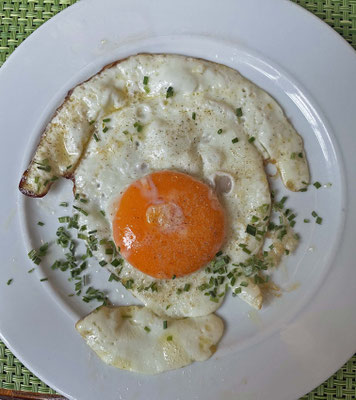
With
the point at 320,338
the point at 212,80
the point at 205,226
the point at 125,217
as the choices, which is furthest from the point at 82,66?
the point at 320,338

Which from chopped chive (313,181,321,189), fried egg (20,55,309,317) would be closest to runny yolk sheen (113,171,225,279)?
fried egg (20,55,309,317)

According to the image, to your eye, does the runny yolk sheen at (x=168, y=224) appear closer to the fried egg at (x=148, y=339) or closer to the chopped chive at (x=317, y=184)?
the fried egg at (x=148, y=339)

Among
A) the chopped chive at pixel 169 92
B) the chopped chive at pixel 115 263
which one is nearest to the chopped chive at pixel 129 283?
the chopped chive at pixel 115 263

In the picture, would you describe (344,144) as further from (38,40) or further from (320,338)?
(38,40)

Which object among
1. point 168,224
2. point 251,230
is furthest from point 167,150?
point 251,230

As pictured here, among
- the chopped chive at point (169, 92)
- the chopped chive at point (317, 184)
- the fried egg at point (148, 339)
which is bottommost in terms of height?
the fried egg at point (148, 339)

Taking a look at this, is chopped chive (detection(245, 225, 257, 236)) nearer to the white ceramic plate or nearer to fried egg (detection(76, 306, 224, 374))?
the white ceramic plate
